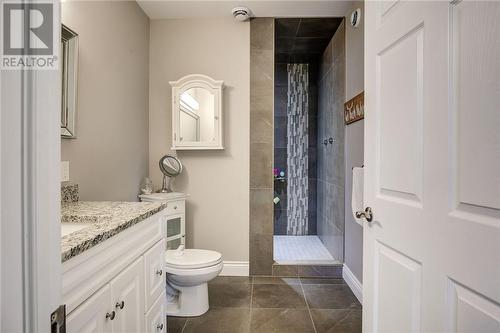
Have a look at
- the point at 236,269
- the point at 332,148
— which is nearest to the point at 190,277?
the point at 236,269

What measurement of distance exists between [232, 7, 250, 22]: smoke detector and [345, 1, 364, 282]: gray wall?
934 mm

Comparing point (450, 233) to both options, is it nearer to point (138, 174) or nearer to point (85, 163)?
point (85, 163)

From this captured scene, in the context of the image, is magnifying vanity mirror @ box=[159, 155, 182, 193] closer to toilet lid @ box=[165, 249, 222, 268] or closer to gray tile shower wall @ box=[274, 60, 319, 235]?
toilet lid @ box=[165, 249, 222, 268]

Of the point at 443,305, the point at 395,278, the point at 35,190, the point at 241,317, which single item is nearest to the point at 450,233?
the point at 443,305

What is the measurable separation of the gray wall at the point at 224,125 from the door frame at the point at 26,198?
A: 234 centimetres

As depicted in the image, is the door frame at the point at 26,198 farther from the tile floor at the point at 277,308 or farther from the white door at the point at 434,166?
the tile floor at the point at 277,308

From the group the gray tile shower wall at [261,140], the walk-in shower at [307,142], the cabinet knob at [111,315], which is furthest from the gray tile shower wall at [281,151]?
the cabinet knob at [111,315]

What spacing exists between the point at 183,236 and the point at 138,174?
0.71 metres

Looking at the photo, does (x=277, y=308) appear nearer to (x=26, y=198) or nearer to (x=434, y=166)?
(x=434, y=166)

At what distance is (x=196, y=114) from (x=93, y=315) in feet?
6.68

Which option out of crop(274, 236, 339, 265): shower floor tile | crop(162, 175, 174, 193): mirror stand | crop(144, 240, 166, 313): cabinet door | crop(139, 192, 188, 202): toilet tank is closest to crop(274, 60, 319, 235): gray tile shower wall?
crop(274, 236, 339, 265): shower floor tile

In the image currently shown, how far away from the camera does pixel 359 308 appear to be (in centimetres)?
212

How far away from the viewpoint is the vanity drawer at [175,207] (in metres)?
2.47

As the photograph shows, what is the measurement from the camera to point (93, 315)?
88 cm
